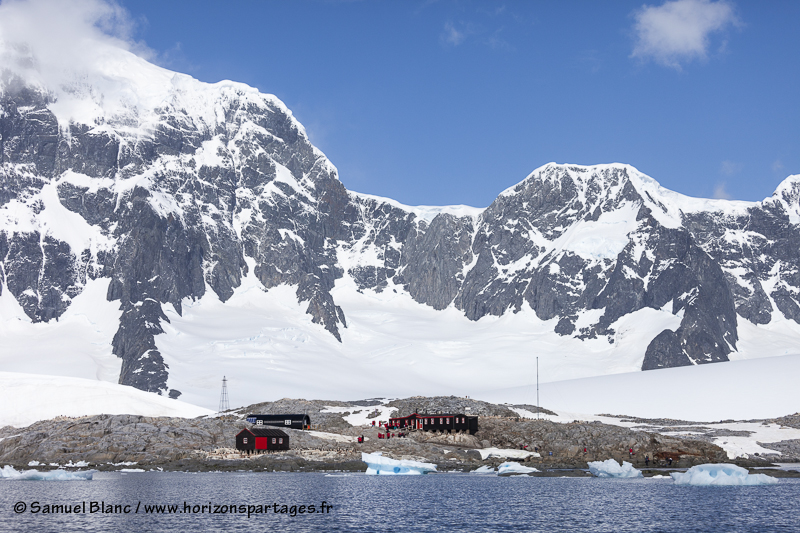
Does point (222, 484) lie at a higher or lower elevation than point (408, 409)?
lower

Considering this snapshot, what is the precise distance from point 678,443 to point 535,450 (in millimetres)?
20809

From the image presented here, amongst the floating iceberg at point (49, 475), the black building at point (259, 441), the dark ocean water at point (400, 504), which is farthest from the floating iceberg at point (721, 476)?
the floating iceberg at point (49, 475)

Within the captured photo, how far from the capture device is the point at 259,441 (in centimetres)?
12419

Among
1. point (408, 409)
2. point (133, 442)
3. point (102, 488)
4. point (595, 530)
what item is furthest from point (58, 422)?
point (595, 530)

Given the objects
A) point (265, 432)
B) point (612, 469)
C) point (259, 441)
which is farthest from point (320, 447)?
point (612, 469)

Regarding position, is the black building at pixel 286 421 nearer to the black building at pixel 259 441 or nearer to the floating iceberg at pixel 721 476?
the black building at pixel 259 441

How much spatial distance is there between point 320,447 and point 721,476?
194 feet

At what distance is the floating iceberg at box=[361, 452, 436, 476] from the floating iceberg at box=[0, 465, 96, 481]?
33.1 m

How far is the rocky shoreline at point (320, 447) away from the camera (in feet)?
377

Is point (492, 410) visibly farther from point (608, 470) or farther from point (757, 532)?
point (757, 532)

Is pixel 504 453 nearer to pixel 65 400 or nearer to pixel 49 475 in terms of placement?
pixel 49 475

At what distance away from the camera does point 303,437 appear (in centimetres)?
13100

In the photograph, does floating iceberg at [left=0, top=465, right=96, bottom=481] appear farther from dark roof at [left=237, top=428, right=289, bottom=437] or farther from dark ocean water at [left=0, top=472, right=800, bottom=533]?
dark roof at [left=237, top=428, right=289, bottom=437]

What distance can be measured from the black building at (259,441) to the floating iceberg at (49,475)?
29177 millimetres
